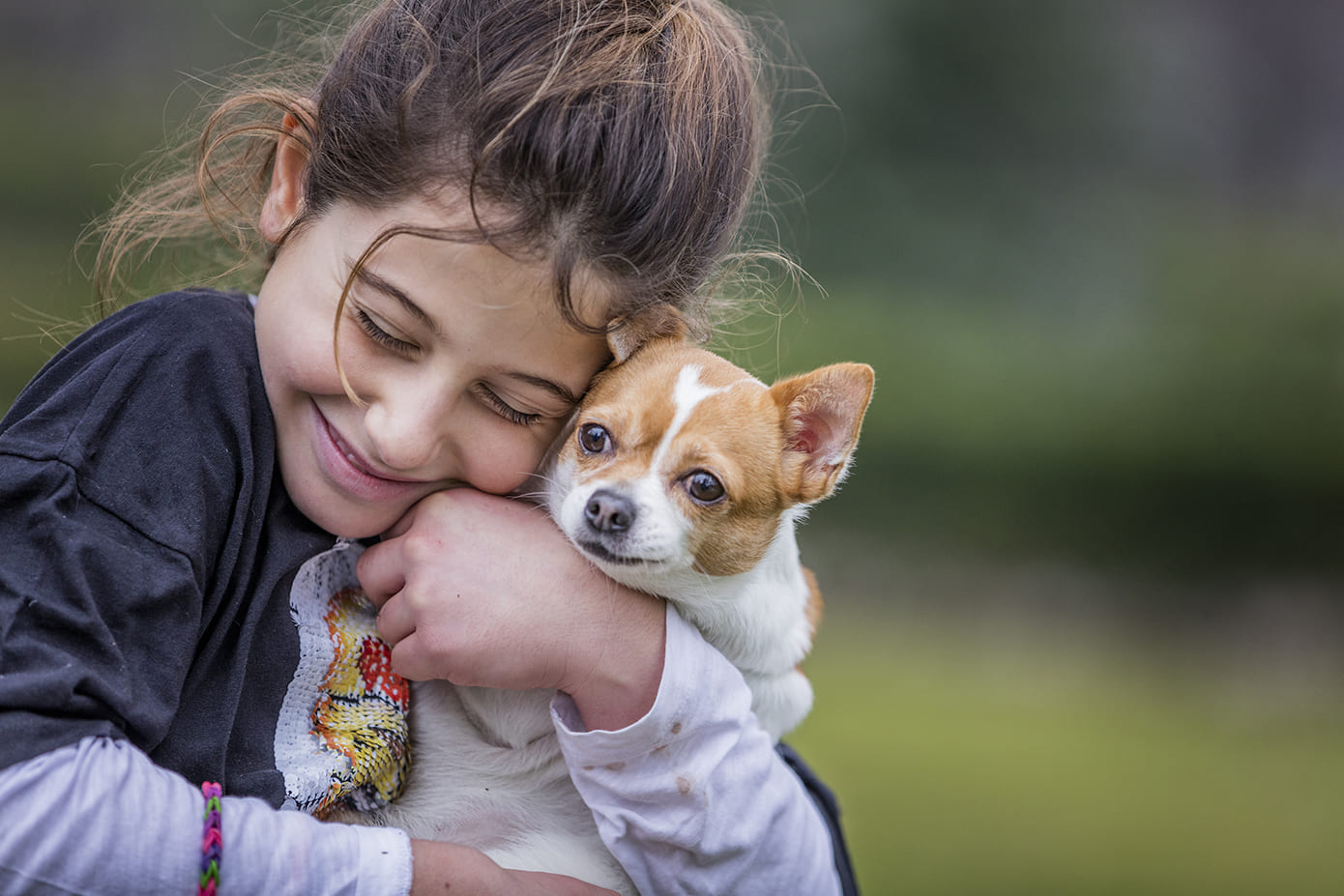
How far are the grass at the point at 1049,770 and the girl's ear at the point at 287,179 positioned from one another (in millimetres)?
2708

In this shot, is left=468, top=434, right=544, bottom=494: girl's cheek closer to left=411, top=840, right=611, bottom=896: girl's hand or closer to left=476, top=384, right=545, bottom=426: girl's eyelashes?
left=476, top=384, right=545, bottom=426: girl's eyelashes

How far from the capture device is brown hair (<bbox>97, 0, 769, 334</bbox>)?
1237 mm

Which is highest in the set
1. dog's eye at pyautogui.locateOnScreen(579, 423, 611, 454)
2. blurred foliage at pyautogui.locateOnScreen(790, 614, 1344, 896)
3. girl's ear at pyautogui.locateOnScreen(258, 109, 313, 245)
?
girl's ear at pyautogui.locateOnScreen(258, 109, 313, 245)

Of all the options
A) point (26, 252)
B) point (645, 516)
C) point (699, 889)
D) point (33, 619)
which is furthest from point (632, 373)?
point (26, 252)

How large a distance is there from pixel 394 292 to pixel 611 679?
513 millimetres

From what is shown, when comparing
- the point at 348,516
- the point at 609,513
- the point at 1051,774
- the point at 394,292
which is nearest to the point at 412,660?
the point at 348,516

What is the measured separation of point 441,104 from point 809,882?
1.05 m

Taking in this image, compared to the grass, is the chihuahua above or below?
above

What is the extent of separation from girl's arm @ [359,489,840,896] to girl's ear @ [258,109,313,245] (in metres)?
0.38

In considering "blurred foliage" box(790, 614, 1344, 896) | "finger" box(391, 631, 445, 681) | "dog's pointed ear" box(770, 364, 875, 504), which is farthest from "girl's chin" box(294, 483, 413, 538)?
"blurred foliage" box(790, 614, 1344, 896)

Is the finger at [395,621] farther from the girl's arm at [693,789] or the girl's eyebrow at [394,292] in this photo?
the girl's eyebrow at [394,292]

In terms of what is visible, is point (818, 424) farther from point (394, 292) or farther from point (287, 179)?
point (287, 179)

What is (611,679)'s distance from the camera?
4.39ft

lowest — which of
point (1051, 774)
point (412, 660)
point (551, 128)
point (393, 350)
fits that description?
point (1051, 774)
